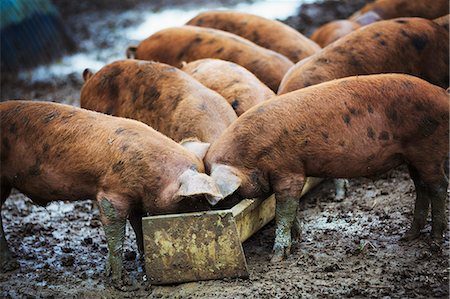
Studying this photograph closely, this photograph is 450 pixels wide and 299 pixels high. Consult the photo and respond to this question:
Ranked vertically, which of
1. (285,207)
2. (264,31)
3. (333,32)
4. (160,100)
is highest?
(160,100)

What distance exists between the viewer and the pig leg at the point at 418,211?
5.29m

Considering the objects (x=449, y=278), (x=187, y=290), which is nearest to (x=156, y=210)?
(x=187, y=290)

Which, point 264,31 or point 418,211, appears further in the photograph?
point 264,31

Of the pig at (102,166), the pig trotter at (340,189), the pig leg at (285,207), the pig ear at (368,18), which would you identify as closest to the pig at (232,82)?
the pig trotter at (340,189)

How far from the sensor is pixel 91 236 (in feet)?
19.3

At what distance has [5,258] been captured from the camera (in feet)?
17.6

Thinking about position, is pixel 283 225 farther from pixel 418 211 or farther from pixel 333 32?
pixel 333 32

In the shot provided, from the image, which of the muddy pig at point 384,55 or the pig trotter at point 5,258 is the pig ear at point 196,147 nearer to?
the muddy pig at point 384,55

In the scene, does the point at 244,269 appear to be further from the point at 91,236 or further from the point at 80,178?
the point at 91,236

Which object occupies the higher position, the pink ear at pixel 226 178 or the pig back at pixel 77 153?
the pig back at pixel 77 153

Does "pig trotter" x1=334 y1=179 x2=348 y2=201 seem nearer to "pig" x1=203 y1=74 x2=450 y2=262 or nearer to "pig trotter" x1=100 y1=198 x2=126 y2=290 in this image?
"pig" x1=203 y1=74 x2=450 y2=262

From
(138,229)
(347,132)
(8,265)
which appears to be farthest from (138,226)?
(347,132)

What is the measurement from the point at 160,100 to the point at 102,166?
130cm

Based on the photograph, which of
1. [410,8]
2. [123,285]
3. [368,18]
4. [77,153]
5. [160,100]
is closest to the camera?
[123,285]
